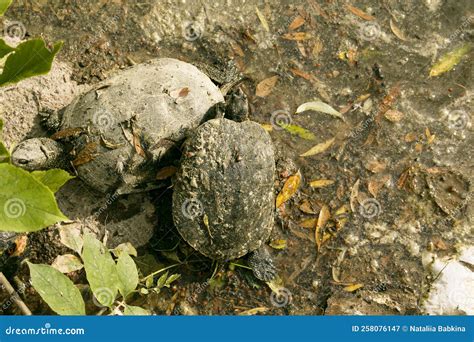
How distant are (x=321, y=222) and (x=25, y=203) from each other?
9.68 feet

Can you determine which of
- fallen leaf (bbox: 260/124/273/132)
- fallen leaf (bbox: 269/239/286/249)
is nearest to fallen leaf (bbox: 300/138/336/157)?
fallen leaf (bbox: 260/124/273/132)

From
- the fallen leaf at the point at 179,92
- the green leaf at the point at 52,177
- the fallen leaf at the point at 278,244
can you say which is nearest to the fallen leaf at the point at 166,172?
the fallen leaf at the point at 179,92

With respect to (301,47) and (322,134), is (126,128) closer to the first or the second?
(322,134)

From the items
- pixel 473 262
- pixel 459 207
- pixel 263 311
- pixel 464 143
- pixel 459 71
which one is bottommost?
pixel 263 311

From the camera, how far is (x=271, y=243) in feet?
13.2

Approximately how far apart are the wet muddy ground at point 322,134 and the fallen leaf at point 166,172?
10.7 inches

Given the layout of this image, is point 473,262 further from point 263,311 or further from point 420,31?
point 420,31

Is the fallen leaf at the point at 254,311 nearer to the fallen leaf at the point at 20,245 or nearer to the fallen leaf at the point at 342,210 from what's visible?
the fallen leaf at the point at 342,210

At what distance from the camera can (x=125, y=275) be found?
2.82m

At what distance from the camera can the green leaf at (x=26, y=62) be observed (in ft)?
5.51

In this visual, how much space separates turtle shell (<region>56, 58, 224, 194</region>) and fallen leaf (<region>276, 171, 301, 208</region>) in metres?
0.88

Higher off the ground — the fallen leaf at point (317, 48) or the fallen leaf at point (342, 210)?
the fallen leaf at point (317, 48)

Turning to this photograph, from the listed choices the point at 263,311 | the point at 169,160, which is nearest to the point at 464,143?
the point at 263,311

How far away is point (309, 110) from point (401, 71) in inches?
34.8
